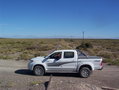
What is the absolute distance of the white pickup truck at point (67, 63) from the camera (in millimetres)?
12406

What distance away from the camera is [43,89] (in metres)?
8.70

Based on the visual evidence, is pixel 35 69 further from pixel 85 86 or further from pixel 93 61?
pixel 85 86

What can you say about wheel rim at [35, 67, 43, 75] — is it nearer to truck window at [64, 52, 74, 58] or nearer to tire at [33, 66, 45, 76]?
tire at [33, 66, 45, 76]

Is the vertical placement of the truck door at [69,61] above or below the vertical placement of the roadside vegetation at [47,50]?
above

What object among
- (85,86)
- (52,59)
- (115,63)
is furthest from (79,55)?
(115,63)

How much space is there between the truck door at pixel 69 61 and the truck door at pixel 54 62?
284 millimetres

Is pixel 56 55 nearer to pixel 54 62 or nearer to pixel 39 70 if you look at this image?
pixel 54 62

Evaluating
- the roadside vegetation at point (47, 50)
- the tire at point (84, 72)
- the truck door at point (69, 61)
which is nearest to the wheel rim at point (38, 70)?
the truck door at point (69, 61)

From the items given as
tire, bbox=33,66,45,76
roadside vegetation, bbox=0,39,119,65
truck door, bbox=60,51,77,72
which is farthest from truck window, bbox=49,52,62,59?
roadside vegetation, bbox=0,39,119,65

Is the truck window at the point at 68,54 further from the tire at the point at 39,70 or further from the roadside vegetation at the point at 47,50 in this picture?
the roadside vegetation at the point at 47,50

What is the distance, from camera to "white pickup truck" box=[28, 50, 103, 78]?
1241 cm

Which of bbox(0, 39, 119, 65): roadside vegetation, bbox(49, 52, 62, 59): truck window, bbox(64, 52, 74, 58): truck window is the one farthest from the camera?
bbox(0, 39, 119, 65): roadside vegetation

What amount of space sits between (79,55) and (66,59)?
917 millimetres

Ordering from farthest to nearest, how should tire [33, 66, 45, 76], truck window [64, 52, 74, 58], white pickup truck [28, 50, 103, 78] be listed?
1. tire [33, 66, 45, 76]
2. truck window [64, 52, 74, 58]
3. white pickup truck [28, 50, 103, 78]
